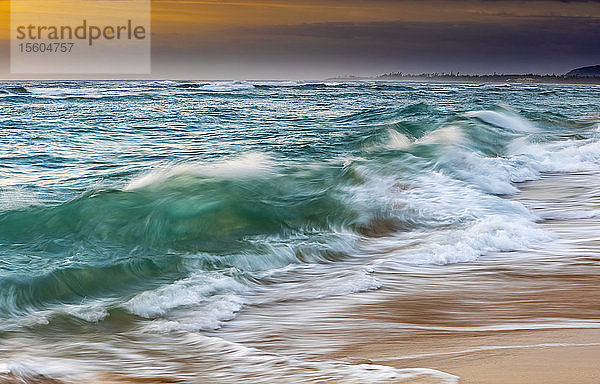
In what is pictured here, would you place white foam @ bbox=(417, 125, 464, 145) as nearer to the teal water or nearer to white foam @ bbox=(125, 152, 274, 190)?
the teal water

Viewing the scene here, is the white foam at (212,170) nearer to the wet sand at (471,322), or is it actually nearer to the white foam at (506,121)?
the wet sand at (471,322)

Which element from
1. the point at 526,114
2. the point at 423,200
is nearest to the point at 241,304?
the point at 423,200

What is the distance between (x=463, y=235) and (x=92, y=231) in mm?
3262

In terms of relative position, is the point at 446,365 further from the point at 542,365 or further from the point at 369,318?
the point at 369,318

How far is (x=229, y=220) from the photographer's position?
270 inches

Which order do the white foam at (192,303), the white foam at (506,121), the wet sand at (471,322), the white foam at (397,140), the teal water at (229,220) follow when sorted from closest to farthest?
the wet sand at (471,322) < the white foam at (192,303) < the teal water at (229,220) < the white foam at (397,140) < the white foam at (506,121)

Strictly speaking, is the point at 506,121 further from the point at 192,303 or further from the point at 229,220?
the point at 192,303

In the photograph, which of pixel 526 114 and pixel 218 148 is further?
pixel 526 114

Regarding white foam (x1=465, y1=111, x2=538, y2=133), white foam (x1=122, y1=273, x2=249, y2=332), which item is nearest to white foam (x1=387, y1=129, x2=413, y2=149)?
white foam (x1=465, y1=111, x2=538, y2=133)

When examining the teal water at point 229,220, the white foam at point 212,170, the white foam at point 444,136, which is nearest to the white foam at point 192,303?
→ the teal water at point 229,220

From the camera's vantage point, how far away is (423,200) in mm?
7969

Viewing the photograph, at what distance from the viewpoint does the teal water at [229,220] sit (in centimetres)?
458

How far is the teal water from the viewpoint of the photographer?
4.58 metres

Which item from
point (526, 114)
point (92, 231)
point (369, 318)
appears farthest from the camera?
point (526, 114)
